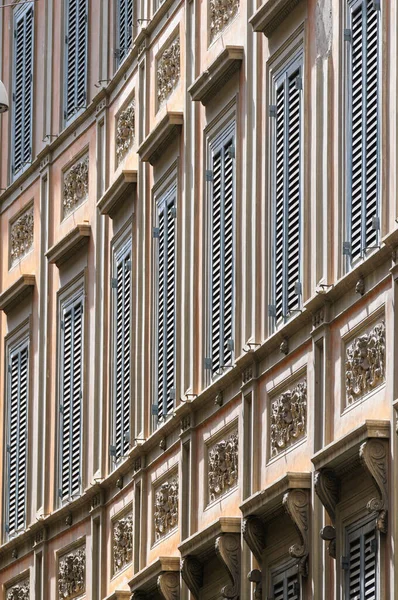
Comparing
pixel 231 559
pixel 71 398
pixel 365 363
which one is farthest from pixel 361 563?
pixel 71 398

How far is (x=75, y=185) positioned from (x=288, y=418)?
10476 millimetres

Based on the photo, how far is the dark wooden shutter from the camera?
35719mm

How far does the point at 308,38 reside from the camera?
23.5m

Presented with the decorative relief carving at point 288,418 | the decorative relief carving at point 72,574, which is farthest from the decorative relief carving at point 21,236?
the decorative relief carving at point 288,418

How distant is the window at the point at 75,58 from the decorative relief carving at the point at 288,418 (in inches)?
409

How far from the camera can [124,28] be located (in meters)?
31.5

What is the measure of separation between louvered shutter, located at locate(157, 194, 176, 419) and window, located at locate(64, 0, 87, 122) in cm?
497

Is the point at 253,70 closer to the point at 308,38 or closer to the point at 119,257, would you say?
the point at 308,38

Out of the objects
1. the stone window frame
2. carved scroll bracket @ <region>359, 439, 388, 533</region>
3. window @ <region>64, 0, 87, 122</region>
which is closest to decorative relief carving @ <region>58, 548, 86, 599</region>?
the stone window frame

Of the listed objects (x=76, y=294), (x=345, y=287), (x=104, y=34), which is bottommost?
(x=345, y=287)

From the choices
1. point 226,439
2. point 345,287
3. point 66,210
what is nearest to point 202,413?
point 226,439

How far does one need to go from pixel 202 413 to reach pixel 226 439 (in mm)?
969

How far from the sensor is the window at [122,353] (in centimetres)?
2956

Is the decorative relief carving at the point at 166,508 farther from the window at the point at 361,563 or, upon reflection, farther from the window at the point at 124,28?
the window at the point at 124,28
